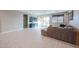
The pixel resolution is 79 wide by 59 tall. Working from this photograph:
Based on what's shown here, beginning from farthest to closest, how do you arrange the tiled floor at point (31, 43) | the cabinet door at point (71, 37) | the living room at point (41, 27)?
1. the living room at point (41, 27)
2. the cabinet door at point (71, 37)
3. the tiled floor at point (31, 43)

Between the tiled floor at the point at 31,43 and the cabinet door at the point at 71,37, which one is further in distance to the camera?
the cabinet door at the point at 71,37

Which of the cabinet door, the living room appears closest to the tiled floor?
the living room

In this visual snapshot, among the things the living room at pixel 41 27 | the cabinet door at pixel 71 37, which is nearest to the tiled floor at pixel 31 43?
the living room at pixel 41 27

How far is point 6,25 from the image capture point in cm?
812

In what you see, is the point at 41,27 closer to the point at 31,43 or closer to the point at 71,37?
the point at 31,43

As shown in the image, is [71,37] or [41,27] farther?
[41,27]

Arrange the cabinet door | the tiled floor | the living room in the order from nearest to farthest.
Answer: the tiled floor, the cabinet door, the living room

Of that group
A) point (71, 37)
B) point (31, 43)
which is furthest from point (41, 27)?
point (71, 37)

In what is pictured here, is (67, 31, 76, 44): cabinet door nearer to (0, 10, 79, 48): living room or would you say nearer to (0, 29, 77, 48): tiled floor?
(0, 10, 79, 48): living room

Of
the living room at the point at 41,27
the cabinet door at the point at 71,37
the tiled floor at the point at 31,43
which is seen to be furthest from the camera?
the living room at the point at 41,27

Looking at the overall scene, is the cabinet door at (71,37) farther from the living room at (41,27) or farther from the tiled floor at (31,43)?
the tiled floor at (31,43)
